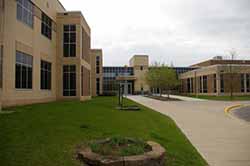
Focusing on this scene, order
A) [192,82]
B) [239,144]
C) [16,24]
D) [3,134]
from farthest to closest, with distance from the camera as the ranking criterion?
[192,82] → [16,24] → [239,144] → [3,134]

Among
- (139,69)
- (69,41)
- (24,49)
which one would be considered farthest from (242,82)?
(24,49)

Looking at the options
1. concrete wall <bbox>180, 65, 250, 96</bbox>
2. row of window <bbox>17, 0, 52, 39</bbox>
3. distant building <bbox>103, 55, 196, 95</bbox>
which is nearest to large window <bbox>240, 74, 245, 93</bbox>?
concrete wall <bbox>180, 65, 250, 96</bbox>

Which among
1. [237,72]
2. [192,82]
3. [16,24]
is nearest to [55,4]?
[16,24]

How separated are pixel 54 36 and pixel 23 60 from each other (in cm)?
905

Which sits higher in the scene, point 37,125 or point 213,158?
point 37,125

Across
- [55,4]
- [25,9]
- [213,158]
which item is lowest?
[213,158]

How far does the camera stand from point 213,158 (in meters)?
7.51

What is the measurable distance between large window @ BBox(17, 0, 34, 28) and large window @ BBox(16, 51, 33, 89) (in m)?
2.71

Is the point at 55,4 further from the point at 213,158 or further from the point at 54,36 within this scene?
the point at 213,158

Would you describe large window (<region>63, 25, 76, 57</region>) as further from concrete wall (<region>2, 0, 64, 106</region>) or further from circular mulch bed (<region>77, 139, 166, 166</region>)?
circular mulch bed (<region>77, 139, 166, 166</region>)

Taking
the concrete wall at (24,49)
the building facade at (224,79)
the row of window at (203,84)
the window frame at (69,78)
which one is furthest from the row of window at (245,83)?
the concrete wall at (24,49)

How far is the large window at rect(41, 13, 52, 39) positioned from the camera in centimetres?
2753

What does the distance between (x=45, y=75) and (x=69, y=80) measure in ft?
13.7

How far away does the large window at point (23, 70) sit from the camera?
21516 millimetres
